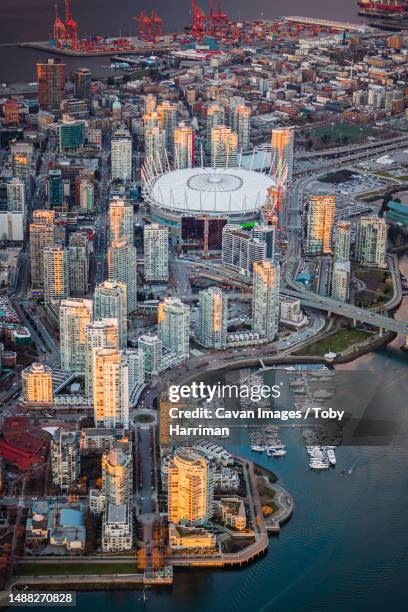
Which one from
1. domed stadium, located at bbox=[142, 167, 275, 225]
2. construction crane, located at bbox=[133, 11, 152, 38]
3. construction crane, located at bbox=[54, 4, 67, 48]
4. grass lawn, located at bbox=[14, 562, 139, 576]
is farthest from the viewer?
construction crane, located at bbox=[133, 11, 152, 38]

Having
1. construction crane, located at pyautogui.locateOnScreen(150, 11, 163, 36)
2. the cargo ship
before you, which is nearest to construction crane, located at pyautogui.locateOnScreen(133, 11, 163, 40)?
construction crane, located at pyautogui.locateOnScreen(150, 11, 163, 36)

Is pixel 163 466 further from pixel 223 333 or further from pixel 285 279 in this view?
pixel 285 279

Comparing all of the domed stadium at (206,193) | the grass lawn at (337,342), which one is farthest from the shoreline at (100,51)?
the grass lawn at (337,342)

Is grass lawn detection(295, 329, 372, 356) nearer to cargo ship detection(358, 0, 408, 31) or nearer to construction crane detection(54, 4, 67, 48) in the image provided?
construction crane detection(54, 4, 67, 48)

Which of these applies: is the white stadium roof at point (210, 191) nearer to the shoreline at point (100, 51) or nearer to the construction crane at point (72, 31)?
the shoreline at point (100, 51)

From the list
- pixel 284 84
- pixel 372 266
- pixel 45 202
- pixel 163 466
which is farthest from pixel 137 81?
pixel 163 466

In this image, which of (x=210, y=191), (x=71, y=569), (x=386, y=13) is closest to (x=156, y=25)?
(x=386, y=13)
